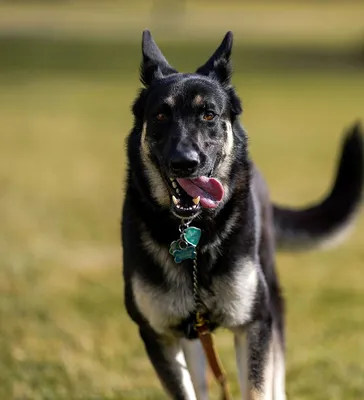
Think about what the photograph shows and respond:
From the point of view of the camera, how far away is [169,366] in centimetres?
415

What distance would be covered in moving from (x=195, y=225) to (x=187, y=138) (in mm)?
522

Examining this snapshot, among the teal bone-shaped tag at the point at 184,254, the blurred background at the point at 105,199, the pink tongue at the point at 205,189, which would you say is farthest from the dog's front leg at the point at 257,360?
the blurred background at the point at 105,199

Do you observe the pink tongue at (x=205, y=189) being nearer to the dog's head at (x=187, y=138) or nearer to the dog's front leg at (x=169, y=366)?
the dog's head at (x=187, y=138)

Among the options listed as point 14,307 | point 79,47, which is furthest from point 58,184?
point 79,47

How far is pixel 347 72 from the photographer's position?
2809 centimetres

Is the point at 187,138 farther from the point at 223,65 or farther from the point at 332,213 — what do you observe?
the point at 332,213

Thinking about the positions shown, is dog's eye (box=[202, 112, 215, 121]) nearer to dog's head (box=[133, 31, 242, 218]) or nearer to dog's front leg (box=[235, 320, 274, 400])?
dog's head (box=[133, 31, 242, 218])

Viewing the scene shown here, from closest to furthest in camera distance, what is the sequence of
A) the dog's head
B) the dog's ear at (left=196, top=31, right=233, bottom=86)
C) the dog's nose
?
the dog's nose < the dog's head < the dog's ear at (left=196, top=31, right=233, bottom=86)

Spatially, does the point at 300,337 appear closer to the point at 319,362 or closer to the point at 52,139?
the point at 319,362

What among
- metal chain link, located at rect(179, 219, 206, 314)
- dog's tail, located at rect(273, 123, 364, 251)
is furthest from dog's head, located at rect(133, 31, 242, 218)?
dog's tail, located at rect(273, 123, 364, 251)

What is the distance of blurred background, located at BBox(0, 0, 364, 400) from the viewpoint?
223 inches

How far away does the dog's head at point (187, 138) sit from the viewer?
383cm

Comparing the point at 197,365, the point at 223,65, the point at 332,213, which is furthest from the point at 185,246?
the point at 332,213

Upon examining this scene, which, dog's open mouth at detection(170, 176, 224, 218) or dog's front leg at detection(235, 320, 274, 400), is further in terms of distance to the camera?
dog's front leg at detection(235, 320, 274, 400)
